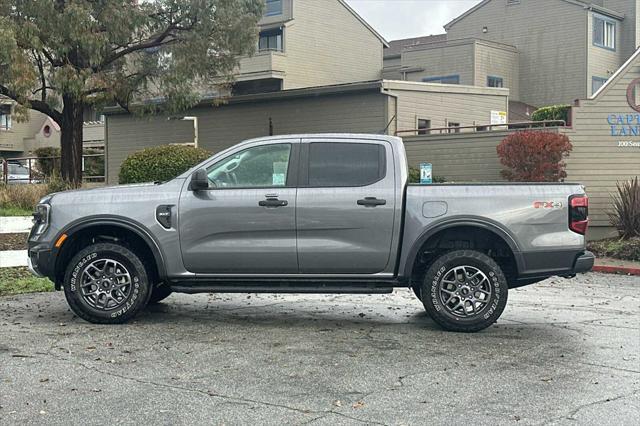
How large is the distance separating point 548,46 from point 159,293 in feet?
106

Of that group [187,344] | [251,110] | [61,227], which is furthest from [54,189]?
[187,344]

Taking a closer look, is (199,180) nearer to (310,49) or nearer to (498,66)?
(310,49)

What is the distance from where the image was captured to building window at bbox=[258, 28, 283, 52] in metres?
35.9

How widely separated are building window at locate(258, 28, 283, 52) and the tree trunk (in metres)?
14.3

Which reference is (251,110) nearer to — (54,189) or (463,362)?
(54,189)

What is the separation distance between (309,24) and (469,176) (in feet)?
63.3

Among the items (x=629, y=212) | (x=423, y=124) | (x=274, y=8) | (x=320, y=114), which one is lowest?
(x=629, y=212)

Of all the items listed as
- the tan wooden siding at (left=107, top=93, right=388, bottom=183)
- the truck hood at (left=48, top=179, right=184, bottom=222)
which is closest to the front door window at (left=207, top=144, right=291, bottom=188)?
the truck hood at (left=48, top=179, right=184, bottom=222)

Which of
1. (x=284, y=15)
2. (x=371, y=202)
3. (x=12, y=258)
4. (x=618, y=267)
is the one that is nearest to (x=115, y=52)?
(x=12, y=258)

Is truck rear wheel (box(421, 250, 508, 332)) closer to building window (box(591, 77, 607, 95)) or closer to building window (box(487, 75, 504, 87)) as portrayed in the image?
building window (box(487, 75, 504, 87))

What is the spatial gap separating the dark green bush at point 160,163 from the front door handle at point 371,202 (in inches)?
497

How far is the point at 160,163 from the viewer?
20078mm

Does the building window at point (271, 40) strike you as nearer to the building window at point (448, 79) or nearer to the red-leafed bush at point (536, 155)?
the building window at point (448, 79)

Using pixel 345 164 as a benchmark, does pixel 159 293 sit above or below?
below
